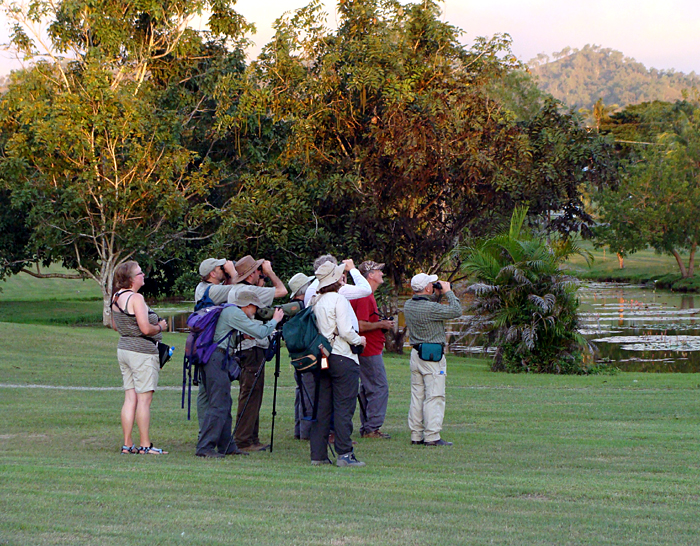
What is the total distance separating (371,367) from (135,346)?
2655mm

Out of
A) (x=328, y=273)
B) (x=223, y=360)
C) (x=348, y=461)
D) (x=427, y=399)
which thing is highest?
(x=328, y=273)

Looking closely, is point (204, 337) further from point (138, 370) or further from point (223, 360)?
point (138, 370)

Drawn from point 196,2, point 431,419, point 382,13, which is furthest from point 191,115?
point 431,419

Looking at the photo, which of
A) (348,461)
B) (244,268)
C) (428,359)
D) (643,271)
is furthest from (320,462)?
(643,271)

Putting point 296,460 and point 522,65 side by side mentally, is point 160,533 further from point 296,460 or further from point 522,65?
point 522,65

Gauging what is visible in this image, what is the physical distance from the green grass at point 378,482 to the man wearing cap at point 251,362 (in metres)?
0.36

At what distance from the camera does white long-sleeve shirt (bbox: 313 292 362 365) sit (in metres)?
7.63

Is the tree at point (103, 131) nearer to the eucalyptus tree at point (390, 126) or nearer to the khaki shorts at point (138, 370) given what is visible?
the eucalyptus tree at point (390, 126)

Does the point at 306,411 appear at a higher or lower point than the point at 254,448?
higher

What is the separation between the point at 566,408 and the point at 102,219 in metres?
20.6

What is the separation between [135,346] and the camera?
805 cm

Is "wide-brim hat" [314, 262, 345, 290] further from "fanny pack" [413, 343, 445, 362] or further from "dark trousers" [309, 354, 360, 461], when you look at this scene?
"fanny pack" [413, 343, 445, 362]

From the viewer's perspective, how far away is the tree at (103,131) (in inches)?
1068

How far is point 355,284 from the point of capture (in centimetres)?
859
